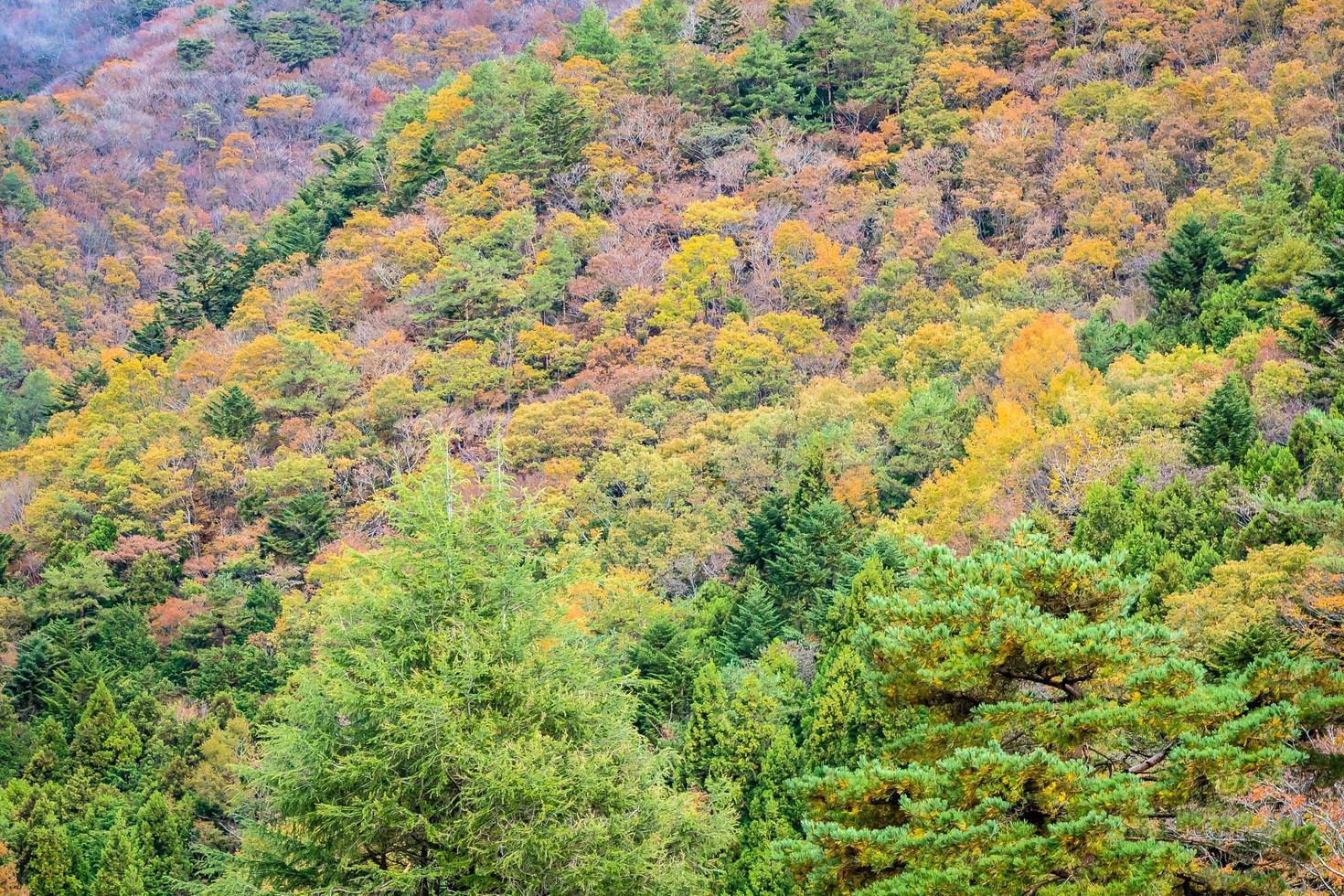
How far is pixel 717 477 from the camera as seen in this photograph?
43.5m

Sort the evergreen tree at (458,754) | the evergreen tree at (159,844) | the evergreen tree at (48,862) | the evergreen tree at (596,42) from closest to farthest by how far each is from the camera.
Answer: the evergreen tree at (458,754) → the evergreen tree at (48,862) → the evergreen tree at (159,844) → the evergreen tree at (596,42)

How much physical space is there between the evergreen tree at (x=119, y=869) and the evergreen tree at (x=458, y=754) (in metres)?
21.0

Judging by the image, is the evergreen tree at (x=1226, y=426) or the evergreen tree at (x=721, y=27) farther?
the evergreen tree at (x=721, y=27)

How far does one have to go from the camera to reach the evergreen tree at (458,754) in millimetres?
11477

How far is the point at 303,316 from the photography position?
61.0 m

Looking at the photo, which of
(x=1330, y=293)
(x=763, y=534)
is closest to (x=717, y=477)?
(x=763, y=534)

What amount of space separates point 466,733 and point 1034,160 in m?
49.6

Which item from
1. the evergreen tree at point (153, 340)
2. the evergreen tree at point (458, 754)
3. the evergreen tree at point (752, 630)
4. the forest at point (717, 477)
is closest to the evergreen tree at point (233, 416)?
the forest at point (717, 477)

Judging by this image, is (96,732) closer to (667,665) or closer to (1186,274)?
(667,665)

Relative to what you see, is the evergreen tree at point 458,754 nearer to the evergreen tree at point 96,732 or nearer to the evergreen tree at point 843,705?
the evergreen tree at point 843,705

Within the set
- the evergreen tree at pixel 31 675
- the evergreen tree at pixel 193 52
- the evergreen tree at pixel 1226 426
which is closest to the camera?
the evergreen tree at pixel 1226 426

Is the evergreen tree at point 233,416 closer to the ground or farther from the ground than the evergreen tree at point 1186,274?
closer to the ground

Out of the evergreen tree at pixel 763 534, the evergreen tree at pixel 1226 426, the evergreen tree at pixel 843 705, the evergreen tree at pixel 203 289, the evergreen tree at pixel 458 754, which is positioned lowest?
the evergreen tree at pixel 203 289

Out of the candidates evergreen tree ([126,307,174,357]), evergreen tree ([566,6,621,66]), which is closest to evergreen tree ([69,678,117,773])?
evergreen tree ([126,307,174,357])
